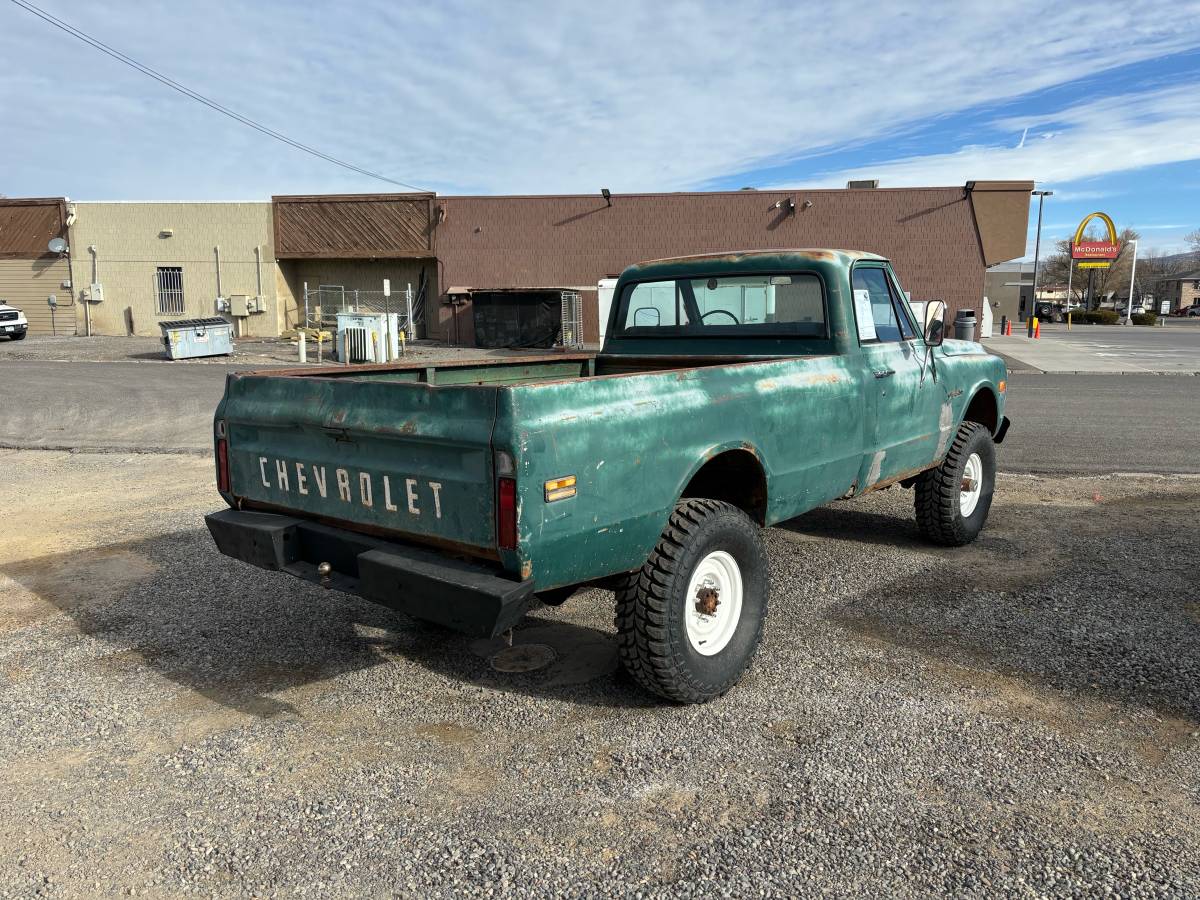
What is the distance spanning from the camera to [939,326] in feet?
17.4

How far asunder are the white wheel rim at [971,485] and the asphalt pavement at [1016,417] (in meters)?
3.06

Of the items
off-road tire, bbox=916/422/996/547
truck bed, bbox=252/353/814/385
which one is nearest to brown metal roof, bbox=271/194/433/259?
truck bed, bbox=252/353/814/385

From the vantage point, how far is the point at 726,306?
213 inches

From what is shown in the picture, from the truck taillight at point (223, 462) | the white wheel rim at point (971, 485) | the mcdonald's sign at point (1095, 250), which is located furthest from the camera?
the mcdonald's sign at point (1095, 250)

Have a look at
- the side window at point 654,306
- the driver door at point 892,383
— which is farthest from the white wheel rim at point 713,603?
the side window at point 654,306

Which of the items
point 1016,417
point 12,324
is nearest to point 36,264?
point 12,324

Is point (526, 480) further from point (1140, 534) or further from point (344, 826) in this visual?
point (1140, 534)

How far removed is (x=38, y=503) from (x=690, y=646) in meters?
6.53

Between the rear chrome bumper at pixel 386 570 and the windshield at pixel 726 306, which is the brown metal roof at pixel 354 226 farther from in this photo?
the rear chrome bumper at pixel 386 570

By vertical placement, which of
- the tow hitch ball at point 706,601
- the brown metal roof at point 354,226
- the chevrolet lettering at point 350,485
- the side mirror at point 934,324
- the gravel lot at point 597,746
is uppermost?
the brown metal roof at point 354,226

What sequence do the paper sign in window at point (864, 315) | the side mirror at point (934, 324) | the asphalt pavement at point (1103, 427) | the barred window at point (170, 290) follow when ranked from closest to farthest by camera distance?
1. the paper sign in window at point (864, 315)
2. the side mirror at point (934, 324)
3. the asphalt pavement at point (1103, 427)
4. the barred window at point (170, 290)

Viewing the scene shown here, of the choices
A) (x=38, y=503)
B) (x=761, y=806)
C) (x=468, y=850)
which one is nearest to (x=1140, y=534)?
(x=761, y=806)

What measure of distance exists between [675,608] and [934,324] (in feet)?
9.38

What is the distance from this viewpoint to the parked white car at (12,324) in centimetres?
3008
